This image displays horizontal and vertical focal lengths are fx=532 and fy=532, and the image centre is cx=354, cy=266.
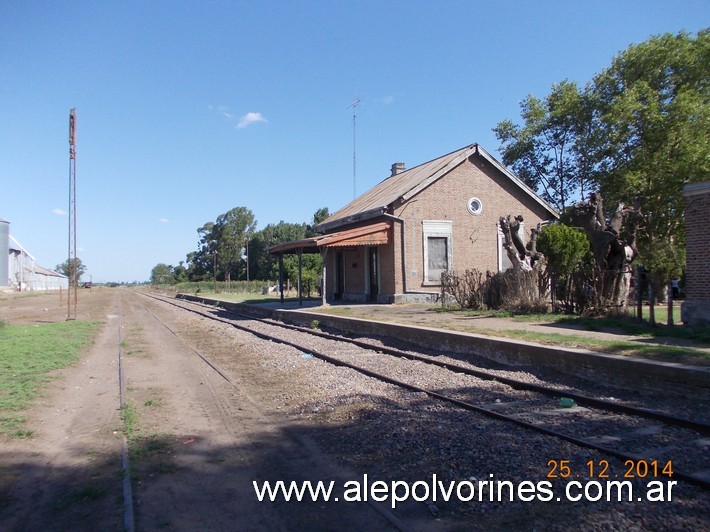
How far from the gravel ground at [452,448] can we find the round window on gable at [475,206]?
15.7 m

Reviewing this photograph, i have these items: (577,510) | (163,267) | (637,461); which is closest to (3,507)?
(577,510)

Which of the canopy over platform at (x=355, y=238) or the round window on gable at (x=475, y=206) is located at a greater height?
the round window on gable at (x=475, y=206)

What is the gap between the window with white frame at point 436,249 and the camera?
23438 millimetres

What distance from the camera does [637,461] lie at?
191 inches

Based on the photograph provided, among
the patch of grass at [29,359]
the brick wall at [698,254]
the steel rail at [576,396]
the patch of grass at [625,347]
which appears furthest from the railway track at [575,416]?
the brick wall at [698,254]

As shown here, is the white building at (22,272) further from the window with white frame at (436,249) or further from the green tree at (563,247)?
the green tree at (563,247)

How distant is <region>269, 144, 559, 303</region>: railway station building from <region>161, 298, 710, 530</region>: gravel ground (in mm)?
12821

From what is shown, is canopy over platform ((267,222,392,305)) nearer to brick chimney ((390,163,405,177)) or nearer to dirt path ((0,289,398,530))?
brick chimney ((390,163,405,177))

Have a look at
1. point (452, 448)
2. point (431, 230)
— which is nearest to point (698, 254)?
point (452, 448)

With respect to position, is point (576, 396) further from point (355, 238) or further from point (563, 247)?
point (355, 238)

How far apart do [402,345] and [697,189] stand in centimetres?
762

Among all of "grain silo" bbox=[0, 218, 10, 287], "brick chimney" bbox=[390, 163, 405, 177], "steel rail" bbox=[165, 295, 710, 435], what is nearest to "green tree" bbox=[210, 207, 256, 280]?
"grain silo" bbox=[0, 218, 10, 287]

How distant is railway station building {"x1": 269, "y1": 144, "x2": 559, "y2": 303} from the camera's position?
2273 cm

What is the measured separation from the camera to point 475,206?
24812mm
